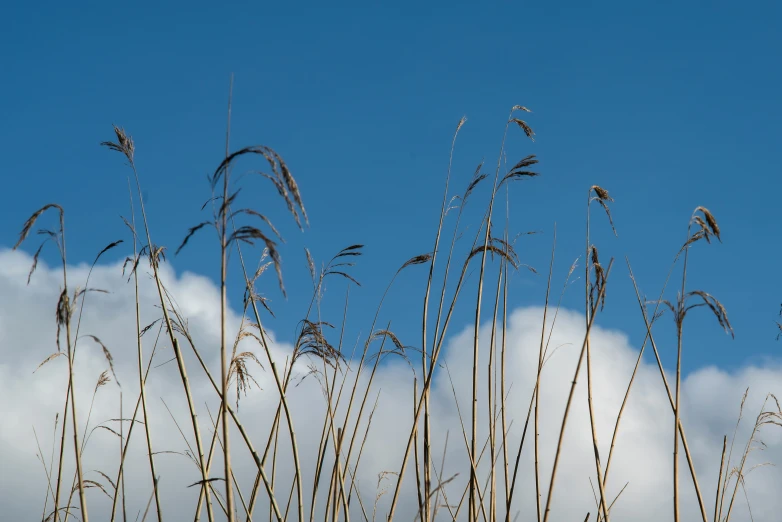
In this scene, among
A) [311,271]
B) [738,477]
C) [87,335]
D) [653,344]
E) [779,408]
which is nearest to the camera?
[87,335]

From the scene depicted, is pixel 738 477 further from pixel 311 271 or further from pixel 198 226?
pixel 198 226

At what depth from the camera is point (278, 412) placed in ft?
10.1

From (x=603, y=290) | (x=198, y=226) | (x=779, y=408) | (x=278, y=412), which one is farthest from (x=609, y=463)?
(x=198, y=226)

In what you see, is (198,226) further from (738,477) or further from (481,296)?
(738,477)

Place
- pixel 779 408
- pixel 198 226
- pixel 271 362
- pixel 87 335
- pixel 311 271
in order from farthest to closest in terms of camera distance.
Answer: pixel 779 408
pixel 311 271
pixel 87 335
pixel 271 362
pixel 198 226

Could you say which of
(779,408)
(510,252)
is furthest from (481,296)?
(779,408)

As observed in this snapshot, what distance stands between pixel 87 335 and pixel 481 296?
154cm

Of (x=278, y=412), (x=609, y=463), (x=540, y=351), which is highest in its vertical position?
(x=540, y=351)

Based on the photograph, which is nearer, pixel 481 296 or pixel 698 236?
pixel 698 236

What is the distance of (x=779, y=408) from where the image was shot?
429 cm

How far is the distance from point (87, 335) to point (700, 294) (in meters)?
2.22

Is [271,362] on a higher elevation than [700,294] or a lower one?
lower

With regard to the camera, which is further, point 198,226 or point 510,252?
point 510,252

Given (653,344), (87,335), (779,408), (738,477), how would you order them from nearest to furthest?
(87,335), (653,344), (738,477), (779,408)
